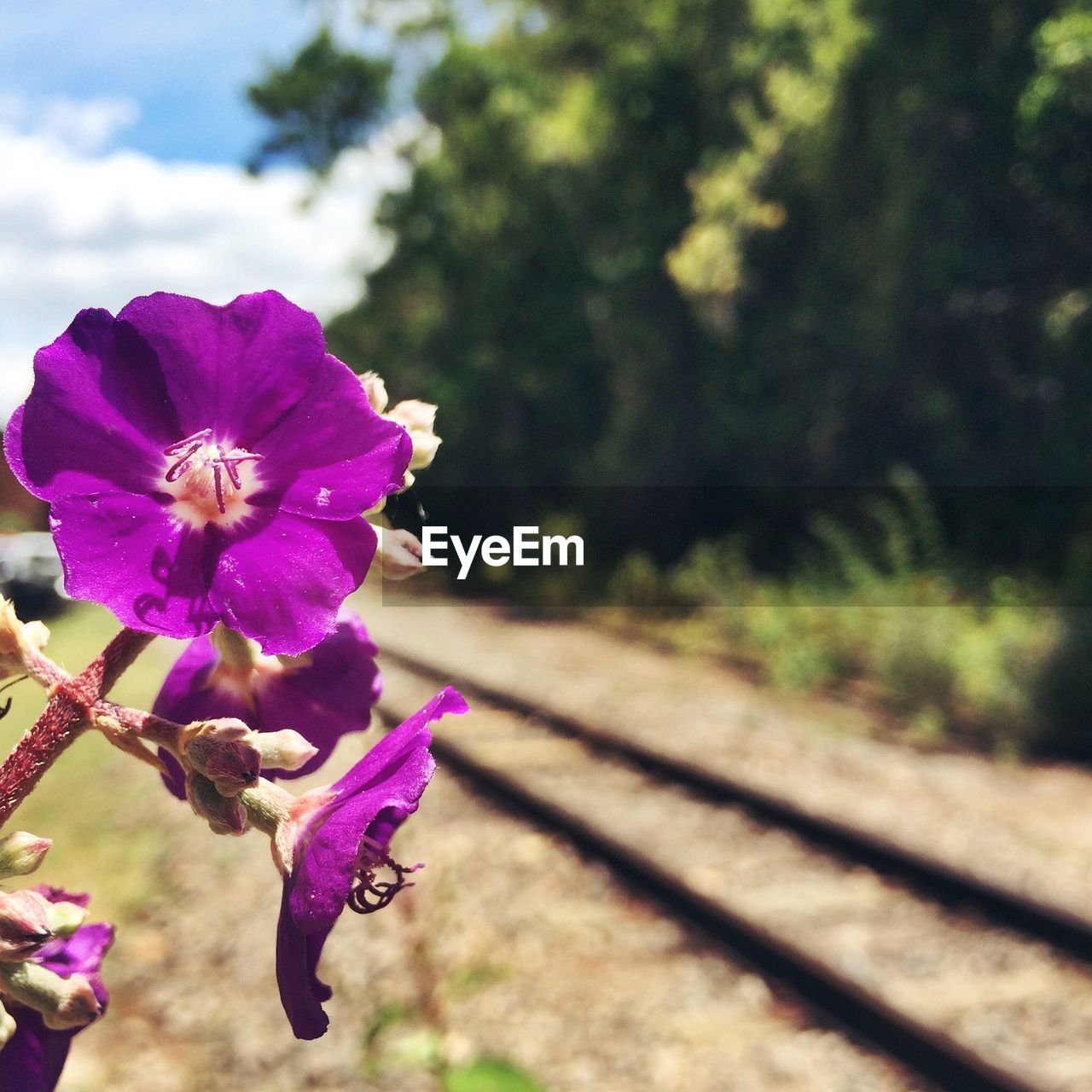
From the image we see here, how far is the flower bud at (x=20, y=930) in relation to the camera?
18.1 inches

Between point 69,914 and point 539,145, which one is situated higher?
point 539,145

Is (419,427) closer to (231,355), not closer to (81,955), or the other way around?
(231,355)

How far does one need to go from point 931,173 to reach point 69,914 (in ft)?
29.9

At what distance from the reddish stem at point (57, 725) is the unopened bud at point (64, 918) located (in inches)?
2.2

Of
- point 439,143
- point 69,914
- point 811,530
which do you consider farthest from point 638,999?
point 439,143

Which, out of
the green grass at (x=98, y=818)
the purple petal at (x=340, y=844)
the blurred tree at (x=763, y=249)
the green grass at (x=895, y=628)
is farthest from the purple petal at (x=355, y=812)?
the blurred tree at (x=763, y=249)

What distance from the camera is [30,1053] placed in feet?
1.71

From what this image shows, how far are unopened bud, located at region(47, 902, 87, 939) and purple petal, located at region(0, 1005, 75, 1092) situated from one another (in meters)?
0.06

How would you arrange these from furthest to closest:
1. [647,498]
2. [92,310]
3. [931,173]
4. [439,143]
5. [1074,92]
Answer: [439,143] < [647,498] < [931,173] < [1074,92] < [92,310]

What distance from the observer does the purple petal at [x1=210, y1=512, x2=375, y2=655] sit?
45cm

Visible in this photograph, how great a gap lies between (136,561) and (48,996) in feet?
0.62

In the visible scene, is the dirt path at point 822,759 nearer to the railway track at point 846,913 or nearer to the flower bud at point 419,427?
the railway track at point 846,913

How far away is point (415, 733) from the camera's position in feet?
1.55

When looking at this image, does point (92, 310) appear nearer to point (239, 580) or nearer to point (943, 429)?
point (239, 580)
